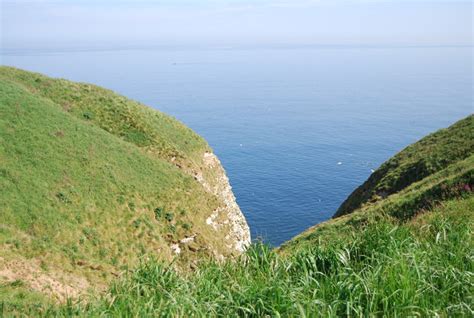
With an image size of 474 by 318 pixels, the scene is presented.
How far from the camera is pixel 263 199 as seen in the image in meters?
100

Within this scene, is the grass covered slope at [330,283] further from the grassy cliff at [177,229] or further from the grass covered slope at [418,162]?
the grass covered slope at [418,162]

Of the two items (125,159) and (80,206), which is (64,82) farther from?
(80,206)

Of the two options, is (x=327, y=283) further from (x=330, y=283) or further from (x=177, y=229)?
(x=177, y=229)

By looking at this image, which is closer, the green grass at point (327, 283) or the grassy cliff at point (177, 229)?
the green grass at point (327, 283)

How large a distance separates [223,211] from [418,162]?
22.1 m

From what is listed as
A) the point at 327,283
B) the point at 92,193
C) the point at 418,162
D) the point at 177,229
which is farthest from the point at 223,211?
the point at 327,283

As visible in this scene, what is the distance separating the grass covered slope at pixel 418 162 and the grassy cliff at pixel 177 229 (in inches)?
8.6

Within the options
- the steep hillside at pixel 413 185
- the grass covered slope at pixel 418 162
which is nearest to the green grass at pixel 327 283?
the steep hillside at pixel 413 185

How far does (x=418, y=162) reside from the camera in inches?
1882

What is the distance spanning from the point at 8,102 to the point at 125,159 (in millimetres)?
13162

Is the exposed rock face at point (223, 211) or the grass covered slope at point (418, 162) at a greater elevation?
the grass covered slope at point (418, 162)

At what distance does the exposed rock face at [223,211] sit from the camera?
49.4 metres

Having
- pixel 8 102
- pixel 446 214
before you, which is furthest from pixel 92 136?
pixel 446 214

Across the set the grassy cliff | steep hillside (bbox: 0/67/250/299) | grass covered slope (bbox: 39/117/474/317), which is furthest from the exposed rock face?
grass covered slope (bbox: 39/117/474/317)
